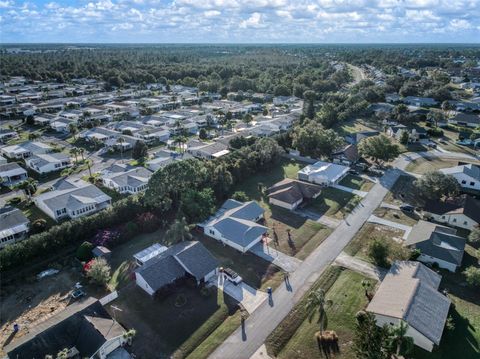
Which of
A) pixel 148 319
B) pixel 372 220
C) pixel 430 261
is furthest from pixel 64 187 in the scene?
pixel 430 261

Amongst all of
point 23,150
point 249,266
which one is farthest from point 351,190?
point 23,150

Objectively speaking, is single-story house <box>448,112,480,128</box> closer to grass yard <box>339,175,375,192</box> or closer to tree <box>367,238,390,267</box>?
grass yard <box>339,175,375,192</box>

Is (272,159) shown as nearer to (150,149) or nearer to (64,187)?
(150,149)

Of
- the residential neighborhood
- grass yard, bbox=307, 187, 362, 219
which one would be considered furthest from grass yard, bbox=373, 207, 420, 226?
grass yard, bbox=307, 187, 362, 219

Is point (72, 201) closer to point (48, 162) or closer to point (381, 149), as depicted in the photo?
point (48, 162)

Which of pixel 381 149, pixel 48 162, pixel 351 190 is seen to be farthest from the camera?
pixel 48 162

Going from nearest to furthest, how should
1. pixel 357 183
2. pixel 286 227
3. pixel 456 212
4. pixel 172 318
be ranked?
pixel 172 318 < pixel 456 212 < pixel 286 227 < pixel 357 183
